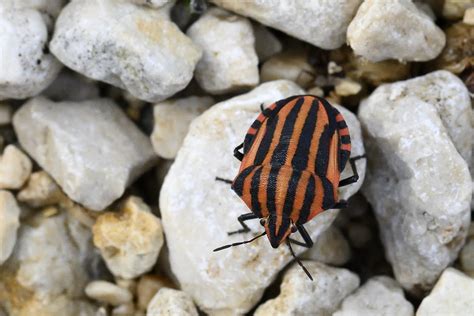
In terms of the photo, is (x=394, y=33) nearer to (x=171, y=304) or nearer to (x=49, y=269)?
(x=171, y=304)

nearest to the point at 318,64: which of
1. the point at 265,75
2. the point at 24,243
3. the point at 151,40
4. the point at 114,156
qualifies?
the point at 265,75

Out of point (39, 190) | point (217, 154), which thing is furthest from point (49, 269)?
point (217, 154)

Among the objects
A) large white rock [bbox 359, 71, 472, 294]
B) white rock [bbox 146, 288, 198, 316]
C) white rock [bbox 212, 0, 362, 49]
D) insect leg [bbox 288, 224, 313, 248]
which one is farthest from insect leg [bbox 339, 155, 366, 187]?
white rock [bbox 146, 288, 198, 316]

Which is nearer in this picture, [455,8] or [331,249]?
[455,8]

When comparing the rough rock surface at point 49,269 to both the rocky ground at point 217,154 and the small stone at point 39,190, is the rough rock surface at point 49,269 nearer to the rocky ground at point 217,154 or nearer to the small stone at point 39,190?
the rocky ground at point 217,154

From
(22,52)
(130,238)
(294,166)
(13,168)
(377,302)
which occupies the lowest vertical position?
(377,302)

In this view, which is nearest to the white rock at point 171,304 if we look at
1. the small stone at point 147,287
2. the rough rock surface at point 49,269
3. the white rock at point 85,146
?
the small stone at point 147,287

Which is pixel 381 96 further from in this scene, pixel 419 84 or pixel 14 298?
pixel 14 298
